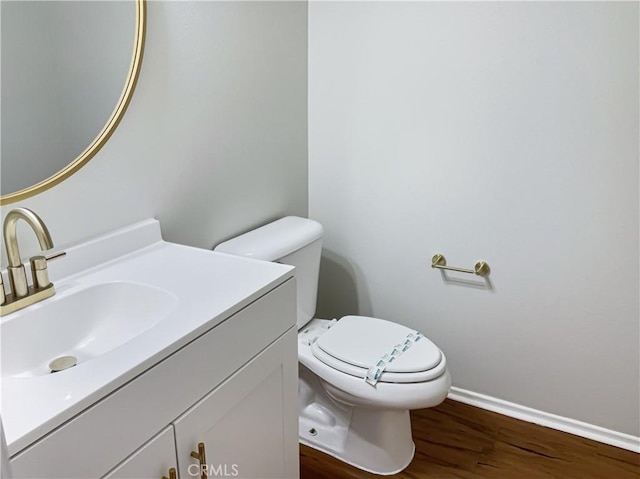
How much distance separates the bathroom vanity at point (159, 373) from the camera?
2.84ft

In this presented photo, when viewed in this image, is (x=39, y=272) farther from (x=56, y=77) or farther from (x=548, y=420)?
(x=548, y=420)

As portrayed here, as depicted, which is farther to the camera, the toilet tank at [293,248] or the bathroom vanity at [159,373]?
the toilet tank at [293,248]

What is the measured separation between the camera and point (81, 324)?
1.26 metres

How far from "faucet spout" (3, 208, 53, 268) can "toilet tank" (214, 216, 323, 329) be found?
0.68m

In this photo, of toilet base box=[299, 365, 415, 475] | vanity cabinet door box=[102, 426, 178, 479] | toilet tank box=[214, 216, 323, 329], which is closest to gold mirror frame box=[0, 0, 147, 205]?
toilet tank box=[214, 216, 323, 329]

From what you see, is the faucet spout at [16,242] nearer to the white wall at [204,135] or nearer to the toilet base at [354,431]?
the white wall at [204,135]

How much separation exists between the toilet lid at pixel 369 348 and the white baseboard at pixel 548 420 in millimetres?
512

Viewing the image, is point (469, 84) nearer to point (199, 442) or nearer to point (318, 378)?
point (318, 378)

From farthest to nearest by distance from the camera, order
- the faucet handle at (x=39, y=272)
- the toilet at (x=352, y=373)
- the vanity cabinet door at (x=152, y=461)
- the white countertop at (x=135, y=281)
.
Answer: the toilet at (x=352, y=373) < the faucet handle at (x=39, y=272) < the vanity cabinet door at (x=152, y=461) < the white countertop at (x=135, y=281)

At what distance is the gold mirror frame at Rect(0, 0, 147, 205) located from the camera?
1295 millimetres

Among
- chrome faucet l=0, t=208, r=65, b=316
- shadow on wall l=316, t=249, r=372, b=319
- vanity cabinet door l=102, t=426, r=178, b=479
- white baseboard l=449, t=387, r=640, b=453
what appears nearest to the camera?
vanity cabinet door l=102, t=426, r=178, b=479

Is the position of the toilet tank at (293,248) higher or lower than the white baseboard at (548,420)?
higher

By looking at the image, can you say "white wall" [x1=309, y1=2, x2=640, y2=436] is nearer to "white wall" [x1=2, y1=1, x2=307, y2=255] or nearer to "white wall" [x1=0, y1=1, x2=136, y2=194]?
"white wall" [x1=2, y1=1, x2=307, y2=255]

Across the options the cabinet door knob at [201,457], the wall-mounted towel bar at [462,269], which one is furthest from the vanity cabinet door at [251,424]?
the wall-mounted towel bar at [462,269]
